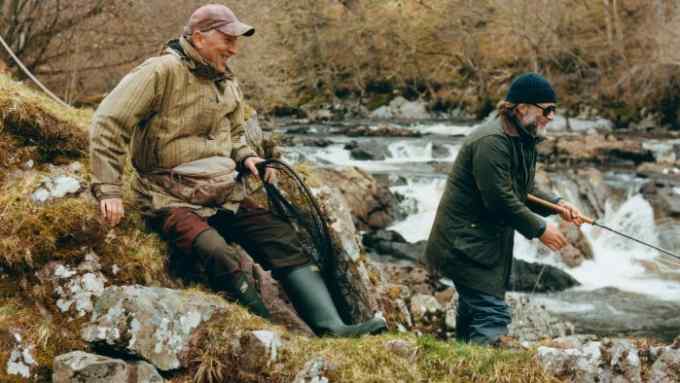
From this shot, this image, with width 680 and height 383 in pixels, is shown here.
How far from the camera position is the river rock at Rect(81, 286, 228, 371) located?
3.95 m

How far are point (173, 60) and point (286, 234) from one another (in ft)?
4.35

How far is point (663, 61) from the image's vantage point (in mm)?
31844

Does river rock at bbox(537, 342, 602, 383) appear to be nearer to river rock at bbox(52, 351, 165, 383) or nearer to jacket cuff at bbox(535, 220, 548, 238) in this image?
jacket cuff at bbox(535, 220, 548, 238)

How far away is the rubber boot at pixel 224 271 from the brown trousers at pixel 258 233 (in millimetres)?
170

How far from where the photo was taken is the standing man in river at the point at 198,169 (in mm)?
4500

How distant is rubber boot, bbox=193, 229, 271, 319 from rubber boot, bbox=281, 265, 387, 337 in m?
0.25

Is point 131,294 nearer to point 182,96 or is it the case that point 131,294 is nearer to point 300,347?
point 300,347

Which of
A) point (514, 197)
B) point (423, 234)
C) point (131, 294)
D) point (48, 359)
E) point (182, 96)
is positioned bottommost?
point (423, 234)

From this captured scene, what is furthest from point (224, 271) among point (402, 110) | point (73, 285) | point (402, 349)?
point (402, 110)

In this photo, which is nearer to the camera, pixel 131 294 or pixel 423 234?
pixel 131 294

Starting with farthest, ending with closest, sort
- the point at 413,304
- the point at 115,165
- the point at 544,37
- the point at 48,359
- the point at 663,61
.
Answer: the point at 544,37 → the point at 663,61 → the point at 413,304 → the point at 115,165 → the point at 48,359

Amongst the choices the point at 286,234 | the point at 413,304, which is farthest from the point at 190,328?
the point at 413,304

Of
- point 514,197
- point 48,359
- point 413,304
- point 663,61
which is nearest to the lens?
point 48,359

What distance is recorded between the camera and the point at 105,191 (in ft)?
14.5
